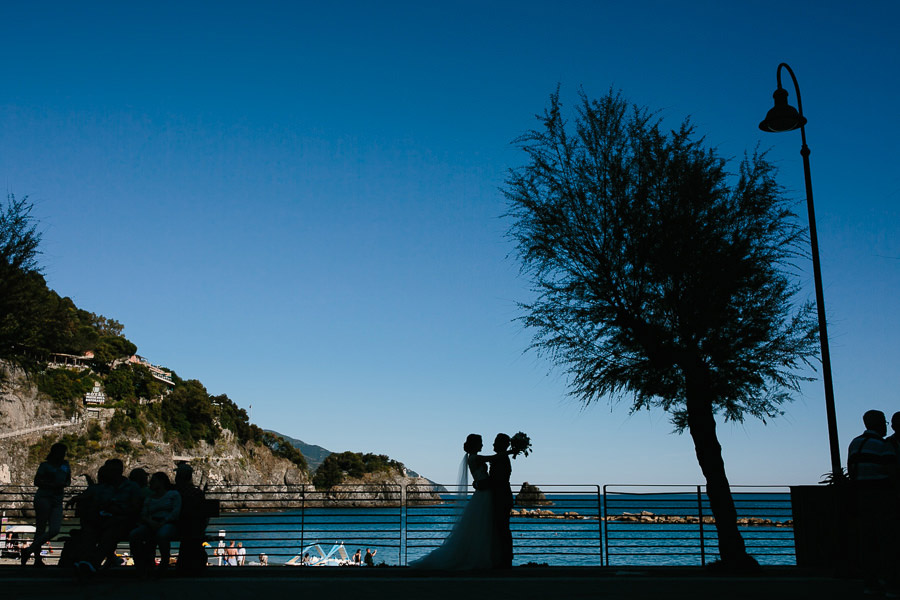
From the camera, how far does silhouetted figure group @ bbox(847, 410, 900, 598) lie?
7969 millimetres

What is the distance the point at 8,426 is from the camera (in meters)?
99.1

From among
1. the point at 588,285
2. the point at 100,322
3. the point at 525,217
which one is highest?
the point at 100,322

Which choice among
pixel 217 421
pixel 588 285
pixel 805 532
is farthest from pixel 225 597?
pixel 217 421

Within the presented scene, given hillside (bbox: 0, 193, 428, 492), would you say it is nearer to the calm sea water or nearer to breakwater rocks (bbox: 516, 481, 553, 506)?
the calm sea water

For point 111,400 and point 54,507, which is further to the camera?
point 111,400

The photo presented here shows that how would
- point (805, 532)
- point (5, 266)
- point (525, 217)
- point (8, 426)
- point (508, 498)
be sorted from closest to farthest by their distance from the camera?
point (508, 498) < point (805, 532) < point (525, 217) < point (5, 266) < point (8, 426)

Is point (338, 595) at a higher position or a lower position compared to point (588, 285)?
lower

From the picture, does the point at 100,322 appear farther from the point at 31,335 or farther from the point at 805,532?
the point at 805,532

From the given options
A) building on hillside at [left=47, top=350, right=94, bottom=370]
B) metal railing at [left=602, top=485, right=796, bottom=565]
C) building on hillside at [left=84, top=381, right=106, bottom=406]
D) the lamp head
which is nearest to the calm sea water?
metal railing at [left=602, top=485, right=796, bottom=565]

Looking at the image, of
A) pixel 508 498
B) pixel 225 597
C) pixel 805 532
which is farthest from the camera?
pixel 805 532

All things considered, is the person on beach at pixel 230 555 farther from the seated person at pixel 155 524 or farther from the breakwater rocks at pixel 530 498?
the breakwater rocks at pixel 530 498

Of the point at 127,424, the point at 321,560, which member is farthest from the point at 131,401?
the point at 321,560

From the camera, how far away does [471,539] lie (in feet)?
36.1

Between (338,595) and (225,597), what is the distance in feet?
3.82
